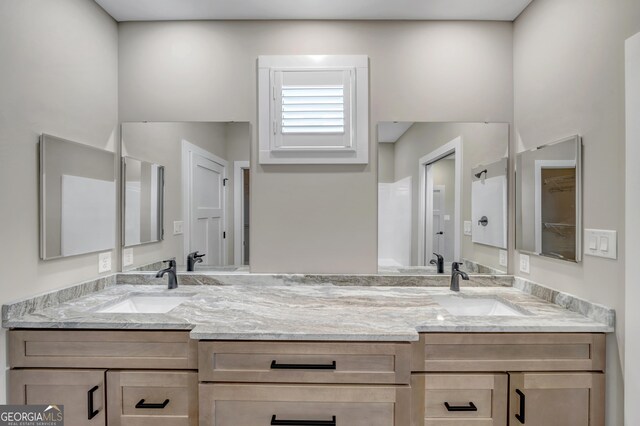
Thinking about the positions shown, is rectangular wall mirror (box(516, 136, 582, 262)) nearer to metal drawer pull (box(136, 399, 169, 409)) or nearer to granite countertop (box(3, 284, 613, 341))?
granite countertop (box(3, 284, 613, 341))

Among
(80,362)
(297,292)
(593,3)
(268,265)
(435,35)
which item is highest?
(435,35)

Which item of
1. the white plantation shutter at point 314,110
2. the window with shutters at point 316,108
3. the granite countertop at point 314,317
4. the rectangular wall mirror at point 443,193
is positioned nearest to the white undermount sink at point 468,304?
the granite countertop at point 314,317

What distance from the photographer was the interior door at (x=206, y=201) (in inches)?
80.9

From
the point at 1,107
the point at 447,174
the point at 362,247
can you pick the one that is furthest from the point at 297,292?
the point at 1,107

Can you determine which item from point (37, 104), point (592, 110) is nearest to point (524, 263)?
point (592, 110)

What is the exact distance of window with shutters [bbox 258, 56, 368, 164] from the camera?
201 cm

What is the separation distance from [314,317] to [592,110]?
1501 mm

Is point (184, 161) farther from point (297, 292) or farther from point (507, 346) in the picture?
point (507, 346)

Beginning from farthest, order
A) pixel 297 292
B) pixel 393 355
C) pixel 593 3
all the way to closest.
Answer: pixel 297 292, pixel 593 3, pixel 393 355

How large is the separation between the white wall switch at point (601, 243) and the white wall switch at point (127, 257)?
8.03 ft

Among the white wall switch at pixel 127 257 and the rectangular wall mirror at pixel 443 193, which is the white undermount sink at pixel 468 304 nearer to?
the rectangular wall mirror at pixel 443 193

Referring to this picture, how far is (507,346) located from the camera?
4.52 ft

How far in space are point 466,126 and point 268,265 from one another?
4.85 feet

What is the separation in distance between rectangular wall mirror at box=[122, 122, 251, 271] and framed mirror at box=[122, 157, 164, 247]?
1 cm
